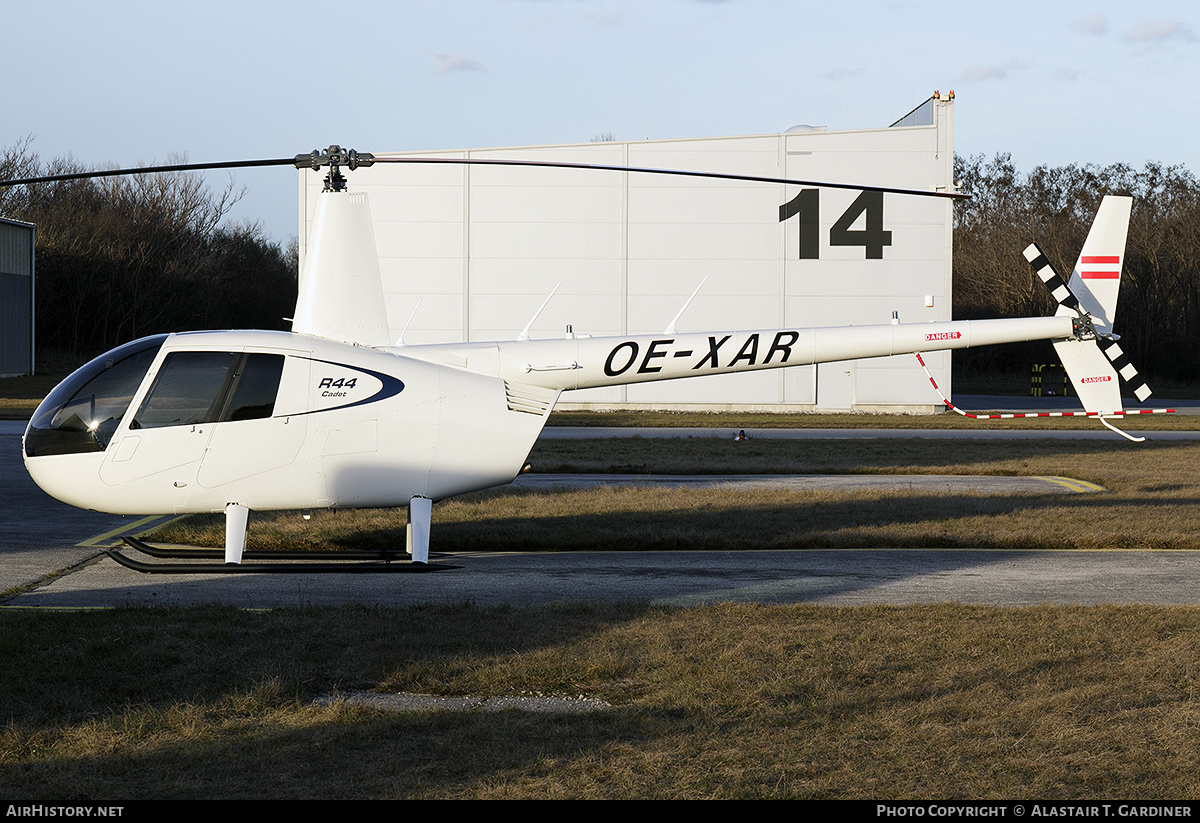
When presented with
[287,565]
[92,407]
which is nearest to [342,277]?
[92,407]

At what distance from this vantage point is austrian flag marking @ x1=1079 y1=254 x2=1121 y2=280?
11.7m

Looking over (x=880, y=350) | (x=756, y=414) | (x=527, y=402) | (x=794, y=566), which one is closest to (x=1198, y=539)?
(x=880, y=350)

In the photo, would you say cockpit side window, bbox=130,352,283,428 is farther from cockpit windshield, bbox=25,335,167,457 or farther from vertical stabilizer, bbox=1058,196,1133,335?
vertical stabilizer, bbox=1058,196,1133,335

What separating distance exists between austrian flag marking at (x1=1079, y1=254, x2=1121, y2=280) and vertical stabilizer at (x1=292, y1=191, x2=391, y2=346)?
26.0 ft

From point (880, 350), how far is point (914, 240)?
19.8 m

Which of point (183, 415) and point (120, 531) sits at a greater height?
point (183, 415)

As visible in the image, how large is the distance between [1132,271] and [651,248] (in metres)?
36.0

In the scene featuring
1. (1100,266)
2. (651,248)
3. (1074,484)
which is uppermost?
(651,248)

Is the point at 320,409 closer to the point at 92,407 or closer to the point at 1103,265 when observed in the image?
the point at 92,407

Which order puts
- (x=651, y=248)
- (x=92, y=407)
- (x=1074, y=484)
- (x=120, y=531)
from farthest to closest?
(x=651, y=248)
(x=1074, y=484)
(x=120, y=531)
(x=92, y=407)

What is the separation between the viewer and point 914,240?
29.7 meters

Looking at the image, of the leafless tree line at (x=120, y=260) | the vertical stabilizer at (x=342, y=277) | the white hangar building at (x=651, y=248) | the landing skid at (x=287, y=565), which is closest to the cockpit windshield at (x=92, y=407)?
the landing skid at (x=287, y=565)

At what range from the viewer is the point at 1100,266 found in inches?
461

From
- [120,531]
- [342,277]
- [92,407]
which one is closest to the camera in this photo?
[92,407]
